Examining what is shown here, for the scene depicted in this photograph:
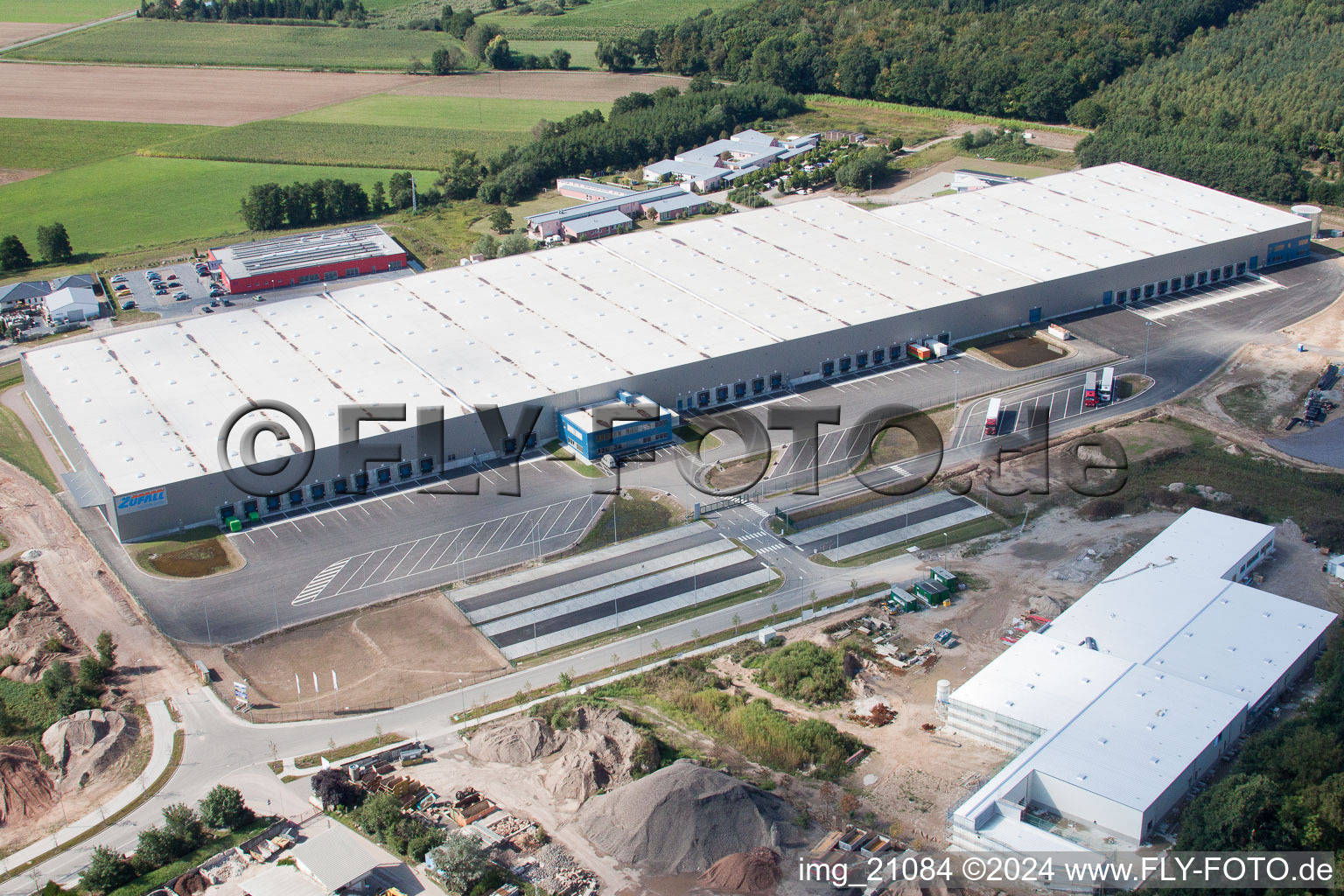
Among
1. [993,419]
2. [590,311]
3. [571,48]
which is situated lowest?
[993,419]

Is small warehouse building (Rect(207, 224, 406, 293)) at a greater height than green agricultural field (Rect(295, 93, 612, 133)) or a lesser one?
lesser

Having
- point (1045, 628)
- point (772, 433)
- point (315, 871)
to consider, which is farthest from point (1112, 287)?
point (315, 871)

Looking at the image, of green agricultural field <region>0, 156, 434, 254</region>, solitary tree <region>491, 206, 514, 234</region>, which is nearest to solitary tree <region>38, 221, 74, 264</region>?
green agricultural field <region>0, 156, 434, 254</region>

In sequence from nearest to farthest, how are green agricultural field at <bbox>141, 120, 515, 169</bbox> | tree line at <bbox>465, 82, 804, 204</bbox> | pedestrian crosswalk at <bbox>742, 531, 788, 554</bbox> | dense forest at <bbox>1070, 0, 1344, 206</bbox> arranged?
pedestrian crosswalk at <bbox>742, 531, 788, 554</bbox> < dense forest at <bbox>1070, 0, 1344, 206</bbox> < tree line at <bbox>465, 82, 804, 204</bbox> < green agricultural field at <bbox>141, 120, 515, 169</bbox>

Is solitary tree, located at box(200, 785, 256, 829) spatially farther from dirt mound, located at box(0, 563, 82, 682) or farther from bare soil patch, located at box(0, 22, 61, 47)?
bare soil patch, located at box(0, 22, 61, 47)

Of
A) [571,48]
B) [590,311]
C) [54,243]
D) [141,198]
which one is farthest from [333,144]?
[590,311]

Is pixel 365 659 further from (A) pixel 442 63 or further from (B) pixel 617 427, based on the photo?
(A) pixel 442 63

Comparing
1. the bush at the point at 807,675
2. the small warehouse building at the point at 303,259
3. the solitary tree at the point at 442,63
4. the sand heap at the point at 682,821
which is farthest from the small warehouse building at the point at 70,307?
the solitary tree at the point at 442,63
